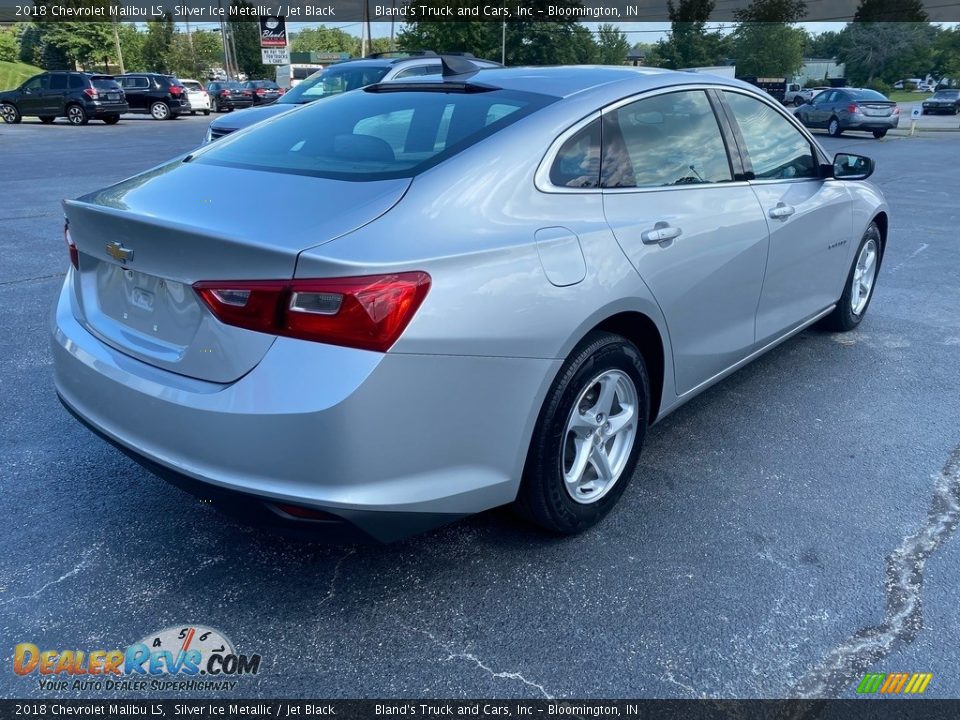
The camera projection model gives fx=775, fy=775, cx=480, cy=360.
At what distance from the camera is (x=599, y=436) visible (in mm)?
2900

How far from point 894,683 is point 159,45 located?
91296 mm

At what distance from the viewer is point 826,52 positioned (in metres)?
108

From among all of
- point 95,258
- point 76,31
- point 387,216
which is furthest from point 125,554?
point 76,31

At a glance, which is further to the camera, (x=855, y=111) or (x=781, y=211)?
(x=855, y=111)

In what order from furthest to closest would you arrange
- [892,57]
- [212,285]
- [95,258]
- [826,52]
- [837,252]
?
[826,52], [892,57], [837,252], [95,258], [212,285]

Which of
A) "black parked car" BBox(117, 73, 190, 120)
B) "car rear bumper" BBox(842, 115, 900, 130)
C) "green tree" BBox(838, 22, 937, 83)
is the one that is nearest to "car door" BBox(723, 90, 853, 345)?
"car rear bumper" BBox(842, 115, 900, 130)

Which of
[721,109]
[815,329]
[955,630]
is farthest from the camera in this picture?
[815,329]

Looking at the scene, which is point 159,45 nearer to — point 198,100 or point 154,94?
point 198,100

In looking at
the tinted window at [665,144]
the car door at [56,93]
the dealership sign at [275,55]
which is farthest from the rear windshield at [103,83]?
the tinted window at [665,144]

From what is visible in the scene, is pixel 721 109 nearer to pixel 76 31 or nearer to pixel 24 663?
pixel 24 663

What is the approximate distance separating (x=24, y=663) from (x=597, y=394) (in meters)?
2.03

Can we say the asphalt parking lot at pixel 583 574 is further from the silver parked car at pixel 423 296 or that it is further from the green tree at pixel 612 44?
the green tree at pixel 612 44

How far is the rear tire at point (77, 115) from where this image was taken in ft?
86.9

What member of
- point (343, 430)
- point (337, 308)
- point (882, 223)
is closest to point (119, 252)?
point (337, 308)
